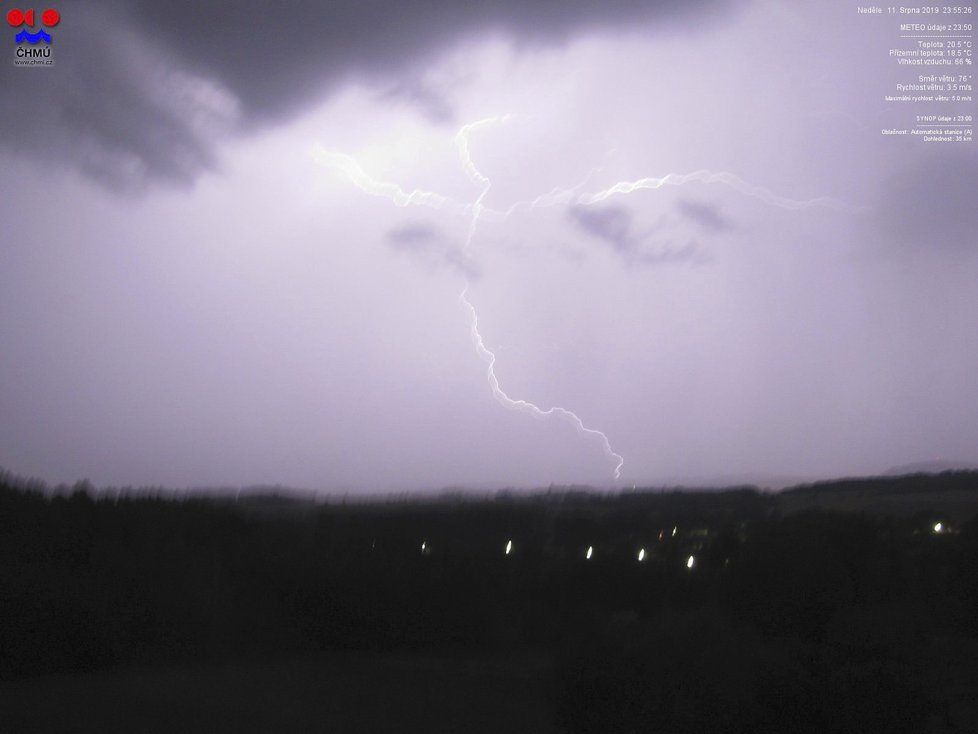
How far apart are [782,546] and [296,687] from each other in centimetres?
1114

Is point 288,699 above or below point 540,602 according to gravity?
below

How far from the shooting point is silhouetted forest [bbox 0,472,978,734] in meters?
12.1

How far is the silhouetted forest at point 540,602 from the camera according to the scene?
12.1 meters

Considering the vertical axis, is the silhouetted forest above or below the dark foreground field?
above

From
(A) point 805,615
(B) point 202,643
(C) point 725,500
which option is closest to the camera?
(B) point 202,643

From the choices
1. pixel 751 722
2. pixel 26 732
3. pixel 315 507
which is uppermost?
pixel 315 507

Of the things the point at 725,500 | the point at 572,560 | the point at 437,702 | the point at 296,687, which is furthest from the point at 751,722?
the point at 725,500

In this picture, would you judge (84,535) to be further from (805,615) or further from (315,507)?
(805,615)

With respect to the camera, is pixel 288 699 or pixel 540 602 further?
pixel 540 602

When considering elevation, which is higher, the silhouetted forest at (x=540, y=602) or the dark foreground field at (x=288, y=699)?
the silhouetted forest at (x=540, y=602)

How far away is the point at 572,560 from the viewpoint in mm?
23234

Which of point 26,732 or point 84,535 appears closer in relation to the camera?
point 26,732

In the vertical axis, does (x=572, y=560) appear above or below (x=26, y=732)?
above

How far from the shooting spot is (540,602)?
66.1 ft
